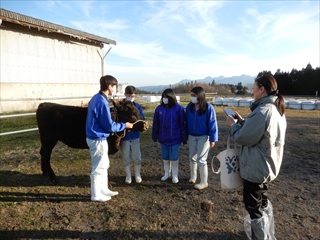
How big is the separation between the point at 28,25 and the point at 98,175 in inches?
452

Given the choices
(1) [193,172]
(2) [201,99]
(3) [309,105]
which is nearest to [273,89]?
(2) [201,99]

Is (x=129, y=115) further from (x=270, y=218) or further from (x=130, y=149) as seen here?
(x=270, y=218)

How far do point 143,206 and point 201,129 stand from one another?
4.98 feet

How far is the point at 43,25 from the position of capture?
39.7ft

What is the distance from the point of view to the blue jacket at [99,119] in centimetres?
310

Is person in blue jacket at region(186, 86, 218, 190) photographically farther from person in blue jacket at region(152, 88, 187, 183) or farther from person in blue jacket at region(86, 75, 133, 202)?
person in blue jacket at region(86, 75, 133, 202)

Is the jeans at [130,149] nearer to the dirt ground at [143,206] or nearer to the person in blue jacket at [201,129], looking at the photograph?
the dirt ground at [143,206]

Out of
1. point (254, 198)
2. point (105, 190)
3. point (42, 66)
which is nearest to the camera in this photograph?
point (254, 198)

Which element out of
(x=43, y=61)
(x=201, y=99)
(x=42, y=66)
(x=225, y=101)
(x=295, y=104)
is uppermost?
(x=43, y=61)

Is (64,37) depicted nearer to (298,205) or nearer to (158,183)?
(158,183)

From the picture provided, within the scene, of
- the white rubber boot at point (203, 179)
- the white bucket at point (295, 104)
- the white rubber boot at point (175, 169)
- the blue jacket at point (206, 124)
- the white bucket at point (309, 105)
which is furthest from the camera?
the white bucket at point (295, 104)

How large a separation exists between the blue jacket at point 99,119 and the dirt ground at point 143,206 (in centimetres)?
110

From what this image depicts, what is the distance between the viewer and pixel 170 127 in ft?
12.8

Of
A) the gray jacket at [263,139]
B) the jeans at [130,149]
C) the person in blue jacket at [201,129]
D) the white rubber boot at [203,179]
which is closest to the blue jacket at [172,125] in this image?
the person in blue jacket at [201,129]
